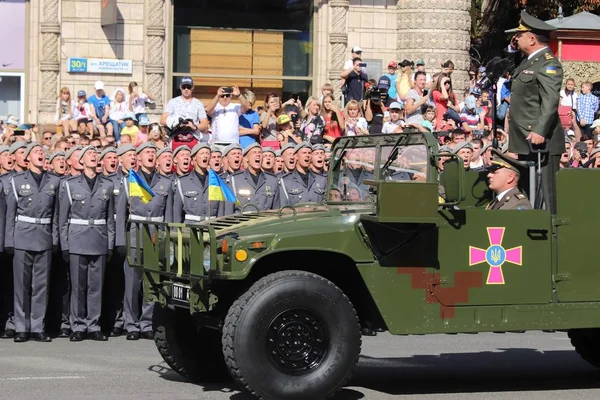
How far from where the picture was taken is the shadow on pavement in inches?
399

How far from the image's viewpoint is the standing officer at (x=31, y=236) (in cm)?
1361

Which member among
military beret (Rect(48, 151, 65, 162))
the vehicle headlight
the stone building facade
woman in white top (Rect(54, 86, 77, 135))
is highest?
the stone building facade

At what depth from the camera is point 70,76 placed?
24500mm

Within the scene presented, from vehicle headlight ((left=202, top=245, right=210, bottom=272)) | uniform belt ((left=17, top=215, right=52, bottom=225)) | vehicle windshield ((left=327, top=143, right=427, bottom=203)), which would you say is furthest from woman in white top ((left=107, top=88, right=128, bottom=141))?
vehicle headlight ((left=202, top=245, right=210, bottom=272))

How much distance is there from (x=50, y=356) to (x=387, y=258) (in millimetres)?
4141

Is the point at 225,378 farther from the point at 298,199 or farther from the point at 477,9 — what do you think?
the point at 477,9

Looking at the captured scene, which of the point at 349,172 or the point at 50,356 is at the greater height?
the point at 349,172

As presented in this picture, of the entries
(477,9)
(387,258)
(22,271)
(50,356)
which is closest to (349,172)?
(387,258)

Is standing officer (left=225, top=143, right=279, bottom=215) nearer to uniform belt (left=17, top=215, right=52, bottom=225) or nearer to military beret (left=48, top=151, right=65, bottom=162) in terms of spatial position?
military beret (left=48, top=151, right=65, bottom=162)

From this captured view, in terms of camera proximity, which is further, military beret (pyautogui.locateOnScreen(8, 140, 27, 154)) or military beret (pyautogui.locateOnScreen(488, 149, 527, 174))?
military beret (pyautogui.locateOnScreen(8, 140, 27, 154))

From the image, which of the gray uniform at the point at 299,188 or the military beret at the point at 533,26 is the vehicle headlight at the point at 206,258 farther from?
the gray uniform at the point at 299,188

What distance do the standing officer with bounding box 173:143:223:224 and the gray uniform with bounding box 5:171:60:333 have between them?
1263mm

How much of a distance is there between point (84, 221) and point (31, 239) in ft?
1.87

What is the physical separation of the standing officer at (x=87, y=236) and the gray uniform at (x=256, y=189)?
1388 mm
